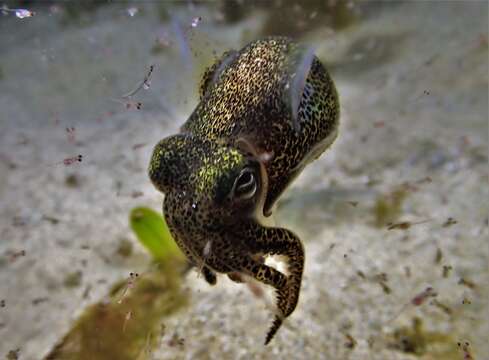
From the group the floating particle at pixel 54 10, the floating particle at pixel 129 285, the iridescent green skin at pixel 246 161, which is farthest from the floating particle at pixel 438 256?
the floating particle at pixel 54 10

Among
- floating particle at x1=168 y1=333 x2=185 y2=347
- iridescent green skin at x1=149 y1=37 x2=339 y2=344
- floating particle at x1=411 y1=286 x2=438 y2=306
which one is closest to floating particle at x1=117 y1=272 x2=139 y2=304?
floating particle at x1=168 y1=333 x2=185 y2=347

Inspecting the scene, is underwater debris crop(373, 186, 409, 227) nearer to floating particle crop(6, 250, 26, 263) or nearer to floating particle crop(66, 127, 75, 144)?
floating particle crop(6, 250, 26, 263)

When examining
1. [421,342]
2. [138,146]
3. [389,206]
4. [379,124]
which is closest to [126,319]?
[421,342]

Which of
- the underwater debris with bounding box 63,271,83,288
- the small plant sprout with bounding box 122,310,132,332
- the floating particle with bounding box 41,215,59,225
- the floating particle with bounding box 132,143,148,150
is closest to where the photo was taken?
the small plant sprout with bounding box 122,310,132,332

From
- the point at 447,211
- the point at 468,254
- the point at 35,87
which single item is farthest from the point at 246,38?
the point at 468,254

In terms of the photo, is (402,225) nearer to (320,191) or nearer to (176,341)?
(320,191)

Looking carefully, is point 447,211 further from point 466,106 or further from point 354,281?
point 466,106

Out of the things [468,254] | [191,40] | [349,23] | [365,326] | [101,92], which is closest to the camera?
[365,326]
